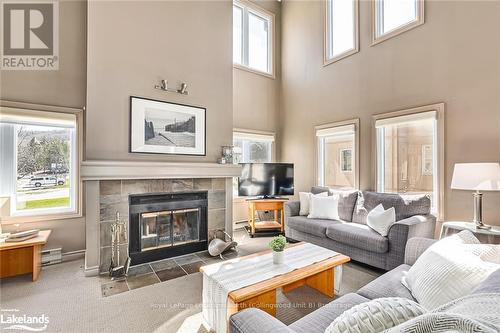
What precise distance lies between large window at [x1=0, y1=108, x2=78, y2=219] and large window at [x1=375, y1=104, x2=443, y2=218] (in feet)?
15.6

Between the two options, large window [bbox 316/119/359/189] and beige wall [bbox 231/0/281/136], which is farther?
beige wall [bbox 231/0/281/136]

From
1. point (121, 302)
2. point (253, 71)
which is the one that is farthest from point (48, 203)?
point (253, 71)

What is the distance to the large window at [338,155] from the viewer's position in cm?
421

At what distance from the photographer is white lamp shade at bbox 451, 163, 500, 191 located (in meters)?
2.43

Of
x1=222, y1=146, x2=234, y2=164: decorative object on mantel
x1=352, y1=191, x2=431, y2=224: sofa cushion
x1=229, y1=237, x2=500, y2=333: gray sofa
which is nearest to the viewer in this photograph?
x1=229, y1=237, x2=500, y2=333: gray sofa

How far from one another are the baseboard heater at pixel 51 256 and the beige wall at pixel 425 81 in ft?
14.2

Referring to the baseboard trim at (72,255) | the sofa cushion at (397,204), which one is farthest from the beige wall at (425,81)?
the baseboard trim at (72,255)

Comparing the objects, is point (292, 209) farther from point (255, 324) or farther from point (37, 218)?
point (37, 218)

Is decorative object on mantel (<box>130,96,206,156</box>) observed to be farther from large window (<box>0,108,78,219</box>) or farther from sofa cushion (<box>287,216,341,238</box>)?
sofa cushion (<box>287,216,341,238</box>)

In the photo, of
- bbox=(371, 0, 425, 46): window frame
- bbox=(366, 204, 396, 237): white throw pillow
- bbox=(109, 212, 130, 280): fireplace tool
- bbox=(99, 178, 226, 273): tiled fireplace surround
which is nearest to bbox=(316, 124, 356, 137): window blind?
bbox=(371, 0, 425, 46): window frame

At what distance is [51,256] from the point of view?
3105 mm

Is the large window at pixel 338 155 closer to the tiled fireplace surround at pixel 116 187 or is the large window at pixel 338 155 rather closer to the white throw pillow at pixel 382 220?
the white throw pillow at pixel 382 220

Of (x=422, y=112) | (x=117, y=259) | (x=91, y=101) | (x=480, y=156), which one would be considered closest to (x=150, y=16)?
(x=91, y=101)

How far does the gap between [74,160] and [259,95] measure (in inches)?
146
